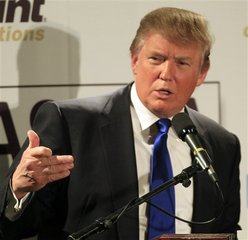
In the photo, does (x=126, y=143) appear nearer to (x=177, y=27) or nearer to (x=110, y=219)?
(x=177, y=27)

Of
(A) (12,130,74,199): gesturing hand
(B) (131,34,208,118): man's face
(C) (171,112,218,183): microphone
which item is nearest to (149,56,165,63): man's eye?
(B) (131,34,208,118): man's face

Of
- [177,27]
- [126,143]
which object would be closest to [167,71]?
[177,27]

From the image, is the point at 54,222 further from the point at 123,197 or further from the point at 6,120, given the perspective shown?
the point at 6,120

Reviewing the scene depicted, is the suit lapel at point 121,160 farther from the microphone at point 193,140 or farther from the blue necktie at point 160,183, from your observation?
the microphone at point 193,140

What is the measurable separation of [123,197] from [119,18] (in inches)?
38.5

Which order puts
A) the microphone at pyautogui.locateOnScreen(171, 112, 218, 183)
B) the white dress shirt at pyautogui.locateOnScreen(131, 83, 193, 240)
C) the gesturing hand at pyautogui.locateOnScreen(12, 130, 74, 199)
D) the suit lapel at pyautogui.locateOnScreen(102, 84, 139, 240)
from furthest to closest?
the white dress shirt at pyautogui.locateOnScreen(131, 83, 193, 240)
the suit lapel at pyautogui.locateOnScreen(102, 84, 139, 240)
the gesturing hand at pyautogui.locateOnScreen(12, 130, 74, 199)
the microphone at pyautogui.locateOnScreen(171, 112, 218, 183)

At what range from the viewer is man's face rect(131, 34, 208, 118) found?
2.06 meters

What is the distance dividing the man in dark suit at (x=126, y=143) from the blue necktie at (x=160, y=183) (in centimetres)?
4

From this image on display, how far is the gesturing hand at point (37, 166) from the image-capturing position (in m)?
1.61

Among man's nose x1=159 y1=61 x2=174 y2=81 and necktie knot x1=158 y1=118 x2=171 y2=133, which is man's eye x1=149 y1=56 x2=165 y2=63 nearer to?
man's nose x1=159 y1=61 x2=174 y2=81

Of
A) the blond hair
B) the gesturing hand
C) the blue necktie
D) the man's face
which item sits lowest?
the blue necktie

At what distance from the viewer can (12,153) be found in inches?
105

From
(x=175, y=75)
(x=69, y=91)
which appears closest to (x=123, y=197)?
(x=175, y=75)

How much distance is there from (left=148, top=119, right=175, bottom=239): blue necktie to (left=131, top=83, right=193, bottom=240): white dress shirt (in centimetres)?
4
